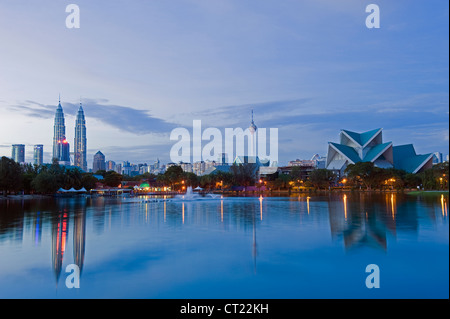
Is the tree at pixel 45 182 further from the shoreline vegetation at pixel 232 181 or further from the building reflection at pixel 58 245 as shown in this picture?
the building reflection at pixel 58 245

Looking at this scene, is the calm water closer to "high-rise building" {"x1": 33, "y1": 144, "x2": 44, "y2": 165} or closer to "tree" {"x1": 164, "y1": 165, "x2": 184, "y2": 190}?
"tree" {"x1": 164, "y1": 165, "x2": 184, "y2": 190}

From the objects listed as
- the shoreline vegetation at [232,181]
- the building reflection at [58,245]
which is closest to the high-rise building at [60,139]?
the shoreline vegetation at [232,181]

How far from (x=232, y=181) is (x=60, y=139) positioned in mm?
133670

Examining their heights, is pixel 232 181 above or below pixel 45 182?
below

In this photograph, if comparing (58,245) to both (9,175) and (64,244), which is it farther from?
(9,175)

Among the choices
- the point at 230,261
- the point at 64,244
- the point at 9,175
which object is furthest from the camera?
the point at 9,175

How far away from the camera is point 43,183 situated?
148 feet

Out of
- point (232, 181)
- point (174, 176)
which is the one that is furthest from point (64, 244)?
point (232, 181)

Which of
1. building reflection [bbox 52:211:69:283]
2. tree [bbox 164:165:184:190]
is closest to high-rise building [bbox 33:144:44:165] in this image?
tree [bbox 164:165:184:190]

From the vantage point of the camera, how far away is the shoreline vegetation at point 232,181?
41750 mm

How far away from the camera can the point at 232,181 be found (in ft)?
254

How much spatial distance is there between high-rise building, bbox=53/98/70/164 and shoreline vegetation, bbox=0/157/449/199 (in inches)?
3887
